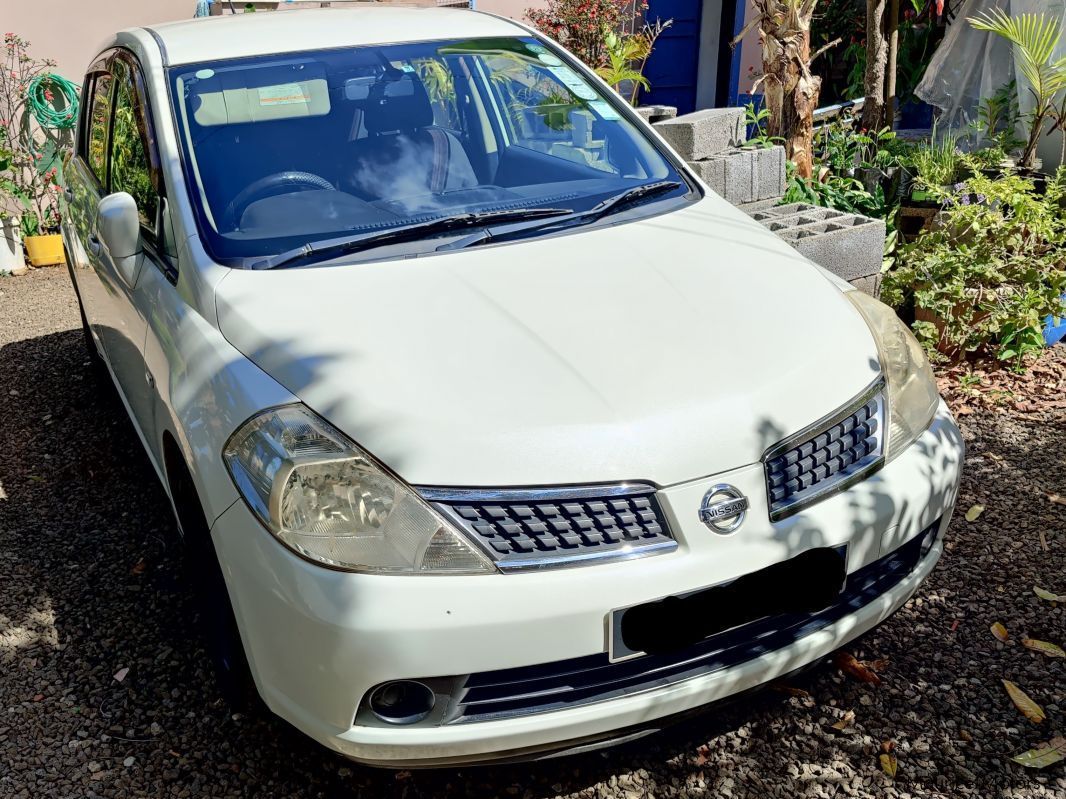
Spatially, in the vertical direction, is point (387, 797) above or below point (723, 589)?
below

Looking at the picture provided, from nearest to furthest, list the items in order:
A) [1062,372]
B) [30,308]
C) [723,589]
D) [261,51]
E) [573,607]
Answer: [573,607]
[723,589]
[261,51]
[1062,372]
[30,308]

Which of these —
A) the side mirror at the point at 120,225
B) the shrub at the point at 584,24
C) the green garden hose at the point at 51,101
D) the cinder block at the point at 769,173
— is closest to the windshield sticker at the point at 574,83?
the side mirror at the point at 120,225

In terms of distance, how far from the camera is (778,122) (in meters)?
5.86

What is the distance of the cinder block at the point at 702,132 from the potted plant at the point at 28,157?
212 inches

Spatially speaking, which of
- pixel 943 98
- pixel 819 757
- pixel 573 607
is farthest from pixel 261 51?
pixel 943 98

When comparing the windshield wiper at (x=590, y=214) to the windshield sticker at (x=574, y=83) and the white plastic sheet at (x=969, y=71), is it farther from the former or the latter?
the white plastic sheet at (x=969, y=71)

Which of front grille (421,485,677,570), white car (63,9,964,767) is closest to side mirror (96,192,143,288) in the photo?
white car (63,9,964,767)

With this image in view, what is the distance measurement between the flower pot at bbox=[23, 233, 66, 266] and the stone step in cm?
557

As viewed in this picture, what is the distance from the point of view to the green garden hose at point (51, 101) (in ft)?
25.6

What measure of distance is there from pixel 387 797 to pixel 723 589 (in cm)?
103

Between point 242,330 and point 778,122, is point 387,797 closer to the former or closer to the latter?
point 242,330

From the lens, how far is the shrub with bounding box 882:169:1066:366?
179 inches

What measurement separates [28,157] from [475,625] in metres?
7.80

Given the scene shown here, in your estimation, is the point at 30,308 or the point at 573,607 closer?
the point at 573,607
